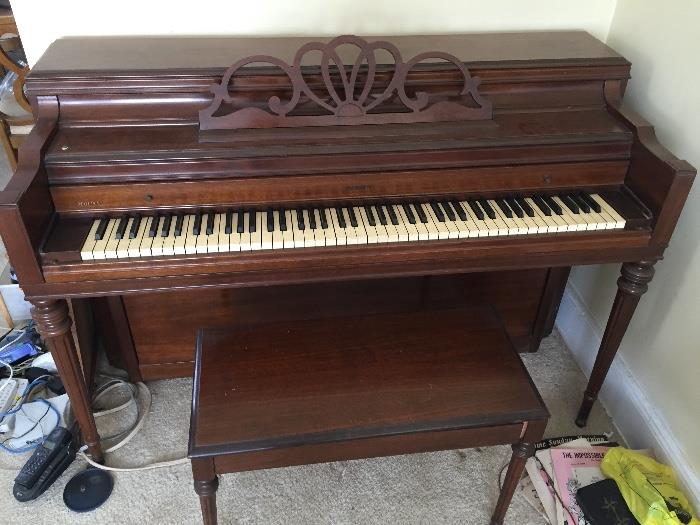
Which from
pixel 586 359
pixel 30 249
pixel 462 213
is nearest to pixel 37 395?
pixel 30 249

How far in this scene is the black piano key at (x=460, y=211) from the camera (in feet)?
4.85

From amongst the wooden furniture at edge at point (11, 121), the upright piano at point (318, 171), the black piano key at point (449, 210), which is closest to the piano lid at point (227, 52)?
the upright piano at point (318, 171)

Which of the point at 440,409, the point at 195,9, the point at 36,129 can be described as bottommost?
the point at 440,409

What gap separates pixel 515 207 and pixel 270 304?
771mm

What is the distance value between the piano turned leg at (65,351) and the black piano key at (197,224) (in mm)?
337

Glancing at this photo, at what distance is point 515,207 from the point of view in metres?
1.52

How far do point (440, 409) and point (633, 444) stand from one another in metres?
0.88

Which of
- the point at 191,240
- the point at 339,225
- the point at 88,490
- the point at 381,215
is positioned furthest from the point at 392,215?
the point at 88,490

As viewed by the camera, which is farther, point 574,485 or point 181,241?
point 574,485

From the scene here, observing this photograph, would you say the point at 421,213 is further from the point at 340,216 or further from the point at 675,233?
the point at 675,233

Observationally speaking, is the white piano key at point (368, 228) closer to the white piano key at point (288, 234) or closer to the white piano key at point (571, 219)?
the white piano key at point (288, 234)

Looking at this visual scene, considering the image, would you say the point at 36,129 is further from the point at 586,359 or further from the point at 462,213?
the point at 586,359

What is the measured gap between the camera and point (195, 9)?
1.71m

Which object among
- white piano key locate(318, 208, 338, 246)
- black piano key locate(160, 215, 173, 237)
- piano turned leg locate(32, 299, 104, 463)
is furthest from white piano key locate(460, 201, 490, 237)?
piano turned leg locate(32, 299, 104, 463)
